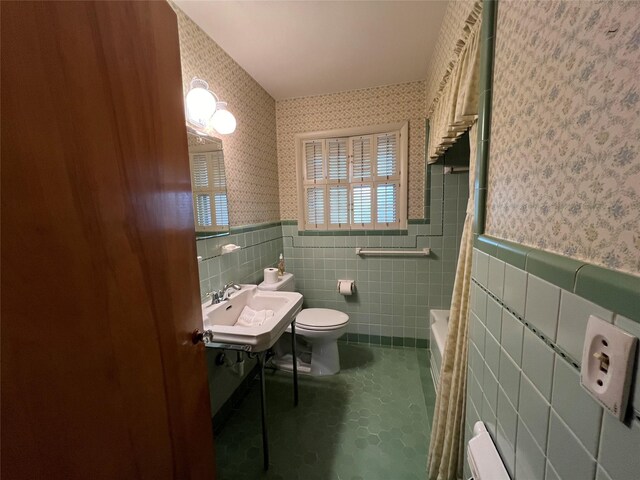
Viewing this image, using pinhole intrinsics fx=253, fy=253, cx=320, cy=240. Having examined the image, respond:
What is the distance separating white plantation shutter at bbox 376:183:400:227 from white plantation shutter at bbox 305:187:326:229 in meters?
0.54

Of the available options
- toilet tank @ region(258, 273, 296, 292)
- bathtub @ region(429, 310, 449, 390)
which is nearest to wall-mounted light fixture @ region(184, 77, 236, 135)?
toilet tank @ region(258, 273, 296, 292)

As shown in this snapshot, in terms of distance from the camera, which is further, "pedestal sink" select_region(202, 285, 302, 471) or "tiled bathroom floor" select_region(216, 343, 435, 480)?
"tiled bathroom floor" select_region(216, 343, 435, 480)

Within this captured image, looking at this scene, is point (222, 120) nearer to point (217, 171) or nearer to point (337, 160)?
point (217, 171)

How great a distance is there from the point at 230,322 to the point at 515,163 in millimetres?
1581

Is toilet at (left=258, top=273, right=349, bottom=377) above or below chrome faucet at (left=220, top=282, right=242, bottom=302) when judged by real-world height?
below

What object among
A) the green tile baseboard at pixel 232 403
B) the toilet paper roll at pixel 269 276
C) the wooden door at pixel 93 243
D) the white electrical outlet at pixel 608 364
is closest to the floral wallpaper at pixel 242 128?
the toilet paper roll at pixel 269 276

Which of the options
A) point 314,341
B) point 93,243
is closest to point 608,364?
point 93,243

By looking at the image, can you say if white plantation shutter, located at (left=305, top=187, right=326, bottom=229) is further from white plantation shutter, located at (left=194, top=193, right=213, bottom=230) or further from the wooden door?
the wooden door

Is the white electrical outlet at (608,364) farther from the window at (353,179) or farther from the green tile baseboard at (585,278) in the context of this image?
the window at (353,179)

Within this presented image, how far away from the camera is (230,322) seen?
1.58 m

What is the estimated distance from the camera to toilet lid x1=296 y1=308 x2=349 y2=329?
1.98m

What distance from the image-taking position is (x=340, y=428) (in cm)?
156

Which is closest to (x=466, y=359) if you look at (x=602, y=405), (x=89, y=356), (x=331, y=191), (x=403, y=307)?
(x=602, y=405)

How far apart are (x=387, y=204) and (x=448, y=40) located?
1256mm
